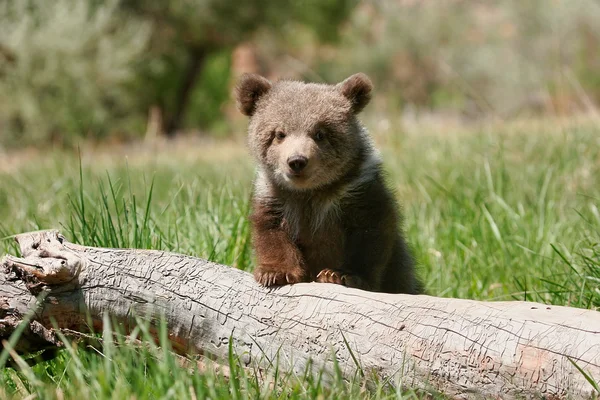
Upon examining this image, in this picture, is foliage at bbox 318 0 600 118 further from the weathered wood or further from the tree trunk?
the weathered wood

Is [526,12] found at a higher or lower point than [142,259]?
higher

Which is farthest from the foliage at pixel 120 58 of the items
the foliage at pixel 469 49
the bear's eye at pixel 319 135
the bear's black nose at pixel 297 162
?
the bear's black nose at pixel 297 162

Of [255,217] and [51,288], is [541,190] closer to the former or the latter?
[255,217]

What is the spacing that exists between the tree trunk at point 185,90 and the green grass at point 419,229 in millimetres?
19597

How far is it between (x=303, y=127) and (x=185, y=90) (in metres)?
24.5

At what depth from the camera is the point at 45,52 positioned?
17547 mm

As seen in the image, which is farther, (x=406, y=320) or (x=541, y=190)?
(x=541, y=190)

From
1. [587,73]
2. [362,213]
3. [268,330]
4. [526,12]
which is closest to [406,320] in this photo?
[268,330]

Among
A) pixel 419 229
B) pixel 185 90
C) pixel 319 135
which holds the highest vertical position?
pixel 319 135

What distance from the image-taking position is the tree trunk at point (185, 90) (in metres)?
27.8

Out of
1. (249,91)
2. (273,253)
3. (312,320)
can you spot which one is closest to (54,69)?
(249,91)

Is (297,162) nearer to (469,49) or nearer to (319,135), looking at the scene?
(319,135)

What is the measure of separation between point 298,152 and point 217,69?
2749 centimetres

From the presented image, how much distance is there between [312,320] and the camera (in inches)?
130
